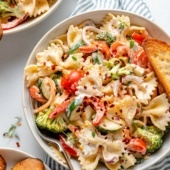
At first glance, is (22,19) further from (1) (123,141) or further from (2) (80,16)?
(1) (123,141)

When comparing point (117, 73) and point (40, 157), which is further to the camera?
point (40, 157)

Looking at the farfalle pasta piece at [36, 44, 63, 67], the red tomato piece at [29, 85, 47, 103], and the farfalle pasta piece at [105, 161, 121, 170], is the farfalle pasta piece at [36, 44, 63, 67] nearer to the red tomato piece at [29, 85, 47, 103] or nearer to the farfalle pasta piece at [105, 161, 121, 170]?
the red tomato piece at [29, 85, 47, 103]

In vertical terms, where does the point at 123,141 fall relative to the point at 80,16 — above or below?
below

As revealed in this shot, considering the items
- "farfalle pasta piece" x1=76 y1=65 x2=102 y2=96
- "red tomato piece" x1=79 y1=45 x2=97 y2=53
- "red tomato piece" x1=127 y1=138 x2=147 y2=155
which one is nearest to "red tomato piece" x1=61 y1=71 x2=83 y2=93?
"farfalle pasta piece" x1=76 y1=65 x2=102 y2=96

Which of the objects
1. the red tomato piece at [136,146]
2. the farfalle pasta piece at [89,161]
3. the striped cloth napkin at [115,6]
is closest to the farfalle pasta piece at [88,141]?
the farfalle pasta piece at [89,161]

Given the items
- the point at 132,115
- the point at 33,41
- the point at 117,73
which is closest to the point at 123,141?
the point at 132,115

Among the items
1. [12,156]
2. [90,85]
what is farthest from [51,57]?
[12,156]

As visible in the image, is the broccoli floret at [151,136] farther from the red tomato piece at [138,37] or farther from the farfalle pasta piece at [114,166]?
the red tomato piece at [138,37]
